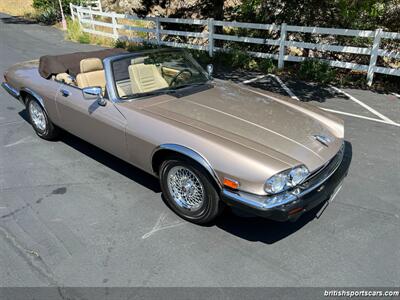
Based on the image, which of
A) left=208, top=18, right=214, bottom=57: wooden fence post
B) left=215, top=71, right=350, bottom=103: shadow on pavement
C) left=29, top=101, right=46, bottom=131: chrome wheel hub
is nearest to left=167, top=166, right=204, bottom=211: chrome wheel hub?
left=29, top=101, right=46, bottom=131: chrome wheel hub

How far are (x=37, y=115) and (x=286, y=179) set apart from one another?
4.14m

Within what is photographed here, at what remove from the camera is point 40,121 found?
18.2 feet

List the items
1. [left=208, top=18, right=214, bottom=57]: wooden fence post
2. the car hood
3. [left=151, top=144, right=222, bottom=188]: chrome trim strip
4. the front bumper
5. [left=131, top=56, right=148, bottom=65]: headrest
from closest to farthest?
the front bumper < [left=151, top=144, right=222, bottom=188]: chrome trim strip < the car hood < [left=131, top=56, right=148, bottom=65]: headrest < [left=208, top=18, right=214, bottom=57]: wooden fence post

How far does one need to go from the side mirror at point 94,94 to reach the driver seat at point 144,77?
369 millimetres

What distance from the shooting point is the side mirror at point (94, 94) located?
4037 millimetres

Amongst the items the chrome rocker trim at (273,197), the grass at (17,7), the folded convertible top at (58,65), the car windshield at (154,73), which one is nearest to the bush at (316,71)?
the car windshield at (154,73)

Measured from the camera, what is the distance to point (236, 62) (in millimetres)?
10703

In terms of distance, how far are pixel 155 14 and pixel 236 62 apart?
5731 mm

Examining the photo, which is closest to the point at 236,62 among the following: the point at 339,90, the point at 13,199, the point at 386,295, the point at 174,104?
the point at 339,90

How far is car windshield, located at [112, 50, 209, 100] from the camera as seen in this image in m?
4.20

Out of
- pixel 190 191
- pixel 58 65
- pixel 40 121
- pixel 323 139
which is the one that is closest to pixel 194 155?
pixel 190 191

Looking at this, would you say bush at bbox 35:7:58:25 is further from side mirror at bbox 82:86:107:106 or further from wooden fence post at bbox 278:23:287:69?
side mirror at bbox 82:86:107:106

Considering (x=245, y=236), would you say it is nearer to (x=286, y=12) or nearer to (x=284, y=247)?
(x=284, y=247)

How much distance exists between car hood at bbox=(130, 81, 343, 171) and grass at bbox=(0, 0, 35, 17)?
25.2 m
